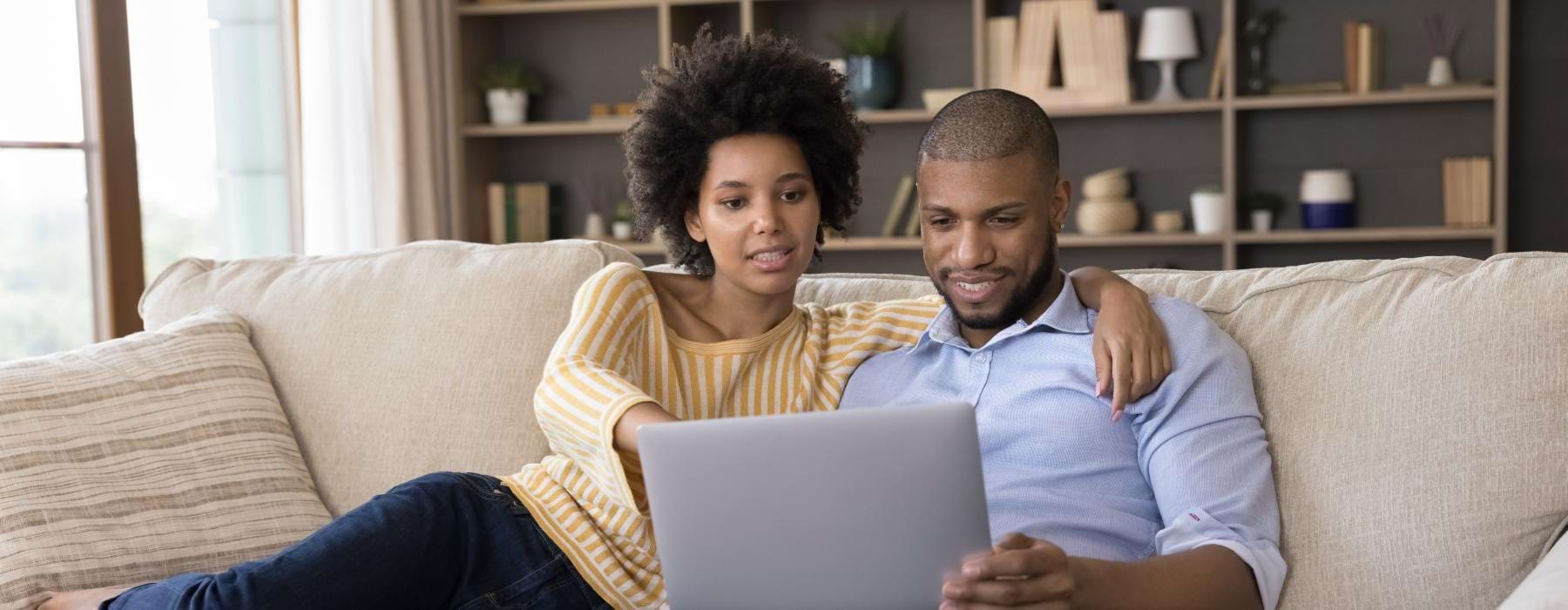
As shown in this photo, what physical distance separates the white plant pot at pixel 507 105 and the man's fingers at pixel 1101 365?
3.27m

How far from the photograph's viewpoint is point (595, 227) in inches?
182

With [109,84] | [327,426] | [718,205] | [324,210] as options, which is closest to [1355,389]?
[718,205]

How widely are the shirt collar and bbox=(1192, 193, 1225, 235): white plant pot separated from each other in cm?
253

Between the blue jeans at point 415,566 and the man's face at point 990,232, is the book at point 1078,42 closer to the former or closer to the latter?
the man's face at point 990,232

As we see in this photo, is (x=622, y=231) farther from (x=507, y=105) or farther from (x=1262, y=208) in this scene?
(x=1262, y=208)

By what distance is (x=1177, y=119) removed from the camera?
170 inches

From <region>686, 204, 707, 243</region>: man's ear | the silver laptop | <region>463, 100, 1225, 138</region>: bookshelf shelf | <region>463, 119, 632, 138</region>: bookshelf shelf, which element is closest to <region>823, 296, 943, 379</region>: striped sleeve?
<region>686, 204, 707, 243</region>: man's ear

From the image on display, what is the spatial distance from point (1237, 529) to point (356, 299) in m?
1.28

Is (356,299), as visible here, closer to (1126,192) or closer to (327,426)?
(327,426)

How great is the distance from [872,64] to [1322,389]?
2813 mm

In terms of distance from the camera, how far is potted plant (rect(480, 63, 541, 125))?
14.8 feet

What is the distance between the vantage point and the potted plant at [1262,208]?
4.13m

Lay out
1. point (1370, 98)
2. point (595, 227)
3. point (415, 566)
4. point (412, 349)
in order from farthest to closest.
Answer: point (595, 227) < point (1370, 98) < point (412, 349) < point (415, 566)

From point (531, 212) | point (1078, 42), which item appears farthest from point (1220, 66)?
point (531, 212)
